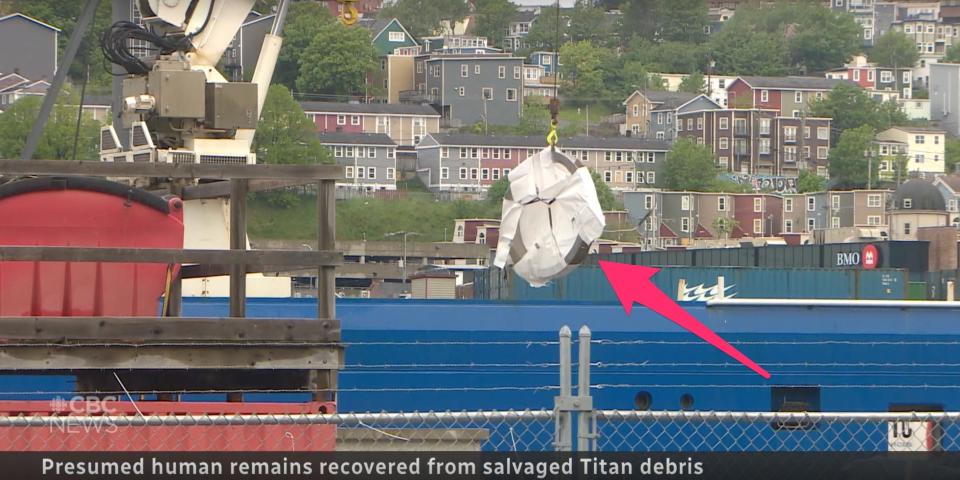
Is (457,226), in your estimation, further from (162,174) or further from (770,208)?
(162,174)

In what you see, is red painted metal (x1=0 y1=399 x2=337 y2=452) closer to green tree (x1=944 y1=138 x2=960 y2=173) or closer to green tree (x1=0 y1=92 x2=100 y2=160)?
green tree (x1=0 y1=92 x2=100 y2=160)

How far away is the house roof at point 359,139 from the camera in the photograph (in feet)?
518

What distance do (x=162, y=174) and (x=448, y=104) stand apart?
17058 cm

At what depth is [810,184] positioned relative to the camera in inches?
6609

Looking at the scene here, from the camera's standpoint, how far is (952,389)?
61.7 ft

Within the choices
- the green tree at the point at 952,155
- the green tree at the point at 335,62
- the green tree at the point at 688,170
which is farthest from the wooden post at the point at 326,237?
the green tree at the point at 952,155

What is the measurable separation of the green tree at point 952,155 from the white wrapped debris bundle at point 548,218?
178m

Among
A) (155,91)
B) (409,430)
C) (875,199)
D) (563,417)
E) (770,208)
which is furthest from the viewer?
(770,208)

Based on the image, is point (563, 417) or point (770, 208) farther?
point (770, 208)

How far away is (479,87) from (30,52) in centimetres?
4844

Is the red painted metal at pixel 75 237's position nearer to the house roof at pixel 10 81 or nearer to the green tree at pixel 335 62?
the house roof at pixel 10 81

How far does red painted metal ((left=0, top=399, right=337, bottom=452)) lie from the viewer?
37.0 feet

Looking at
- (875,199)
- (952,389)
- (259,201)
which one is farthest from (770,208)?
(952,389)

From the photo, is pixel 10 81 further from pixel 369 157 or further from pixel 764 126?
pixel 764 126
